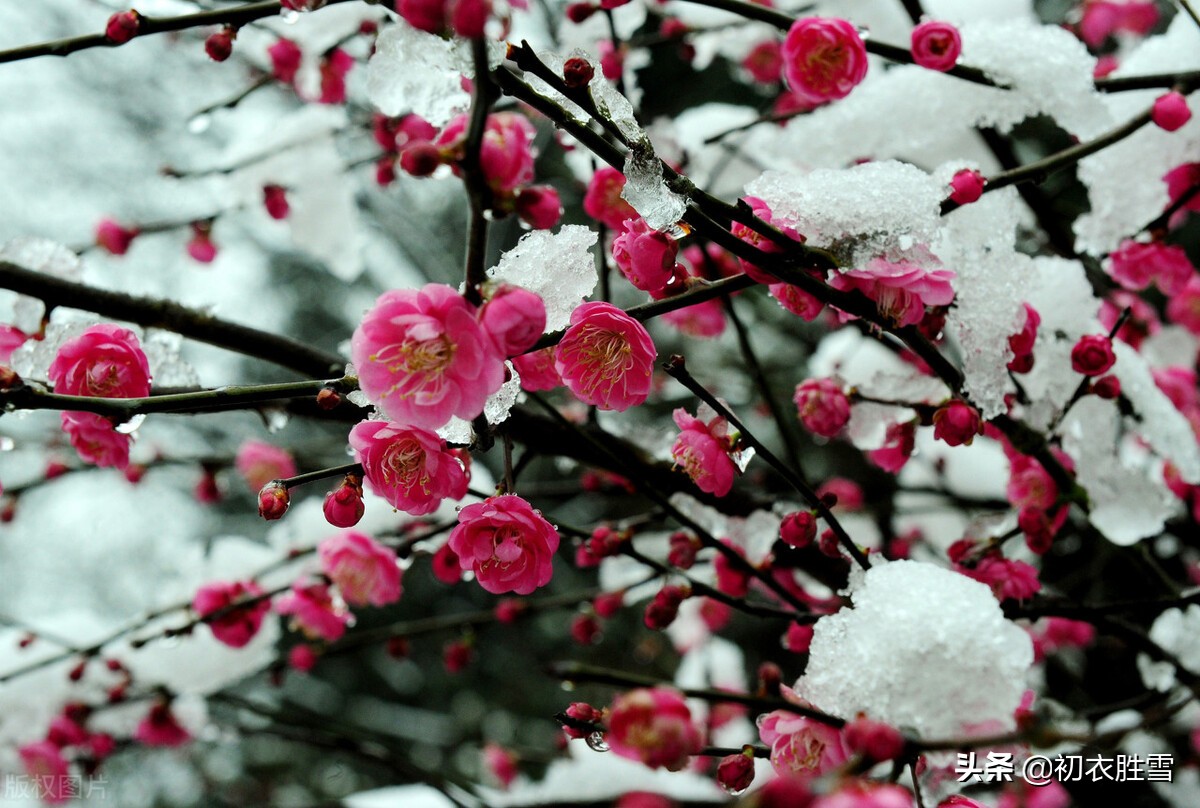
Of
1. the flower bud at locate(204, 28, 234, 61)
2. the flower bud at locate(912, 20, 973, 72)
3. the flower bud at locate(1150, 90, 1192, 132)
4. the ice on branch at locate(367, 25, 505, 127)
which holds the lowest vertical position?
the flower bud at locate(204, 28, 234, 61)

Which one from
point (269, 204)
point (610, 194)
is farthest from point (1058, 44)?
point (269, 204)

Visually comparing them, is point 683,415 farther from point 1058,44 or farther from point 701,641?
point 701,641

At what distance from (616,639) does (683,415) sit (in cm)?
354

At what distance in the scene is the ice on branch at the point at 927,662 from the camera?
77 cm

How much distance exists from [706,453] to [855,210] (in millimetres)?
300

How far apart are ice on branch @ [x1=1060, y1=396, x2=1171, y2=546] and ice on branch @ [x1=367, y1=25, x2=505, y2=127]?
971 mm

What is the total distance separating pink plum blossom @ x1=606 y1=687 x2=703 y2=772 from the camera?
0.58 metres

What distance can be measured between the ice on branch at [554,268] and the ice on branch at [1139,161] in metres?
0.94

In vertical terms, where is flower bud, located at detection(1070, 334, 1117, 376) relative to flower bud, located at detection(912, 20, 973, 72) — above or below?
below

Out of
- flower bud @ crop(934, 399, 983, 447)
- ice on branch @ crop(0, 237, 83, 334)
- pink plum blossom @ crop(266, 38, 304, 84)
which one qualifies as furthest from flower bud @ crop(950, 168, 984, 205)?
pink plum blossom @ crop(266, 38, 304, 84)

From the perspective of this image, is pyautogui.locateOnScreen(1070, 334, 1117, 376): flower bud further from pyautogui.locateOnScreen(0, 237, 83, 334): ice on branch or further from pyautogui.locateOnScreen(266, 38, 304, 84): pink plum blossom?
pyautogui.locateOnScreen(266, 38, 304, 84): pink plum blossom

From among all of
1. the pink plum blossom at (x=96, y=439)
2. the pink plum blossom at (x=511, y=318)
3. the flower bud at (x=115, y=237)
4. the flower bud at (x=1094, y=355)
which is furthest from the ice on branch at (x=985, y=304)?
the flower bud at (x=115, y=237)

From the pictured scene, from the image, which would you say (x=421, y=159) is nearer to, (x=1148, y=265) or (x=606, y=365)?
(x=606, y=365)

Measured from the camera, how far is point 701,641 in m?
2.83
